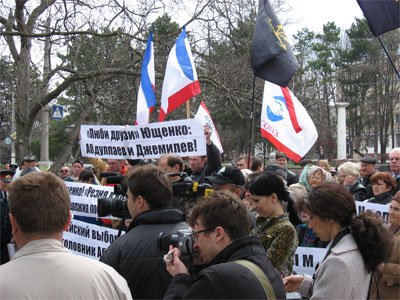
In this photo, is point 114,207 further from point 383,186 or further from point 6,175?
point 6,175

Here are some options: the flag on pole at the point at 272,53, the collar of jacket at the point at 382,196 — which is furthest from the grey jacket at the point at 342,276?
the flag on pole at the point at 272,53

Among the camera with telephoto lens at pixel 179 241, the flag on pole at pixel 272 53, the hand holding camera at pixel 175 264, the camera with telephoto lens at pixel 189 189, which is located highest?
the flag on pole at pixel 272 53

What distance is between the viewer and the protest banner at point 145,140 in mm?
5930

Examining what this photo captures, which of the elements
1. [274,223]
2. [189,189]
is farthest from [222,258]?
[189,189]

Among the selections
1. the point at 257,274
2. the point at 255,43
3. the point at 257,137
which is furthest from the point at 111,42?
the point at 257,137

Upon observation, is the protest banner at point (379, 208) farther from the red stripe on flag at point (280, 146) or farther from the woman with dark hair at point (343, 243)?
the woman with dark hair at point (343, 243)

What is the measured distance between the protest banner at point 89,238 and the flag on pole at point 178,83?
92.0 inches

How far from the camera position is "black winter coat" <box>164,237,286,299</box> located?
2.13 m

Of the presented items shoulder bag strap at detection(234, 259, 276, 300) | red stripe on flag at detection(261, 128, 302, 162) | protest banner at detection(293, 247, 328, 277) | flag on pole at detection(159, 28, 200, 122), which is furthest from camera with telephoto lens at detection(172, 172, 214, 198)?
red stripe on flag at detection(261, 128, 302, 162)

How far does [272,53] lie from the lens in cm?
716

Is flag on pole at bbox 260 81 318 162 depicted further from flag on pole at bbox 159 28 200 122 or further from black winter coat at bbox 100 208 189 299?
black winter coat at bbox 100 208 189 299

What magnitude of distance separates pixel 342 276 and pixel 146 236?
3.49 feet

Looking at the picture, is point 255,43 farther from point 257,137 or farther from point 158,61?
point 257,137

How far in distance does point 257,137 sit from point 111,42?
117 ft
